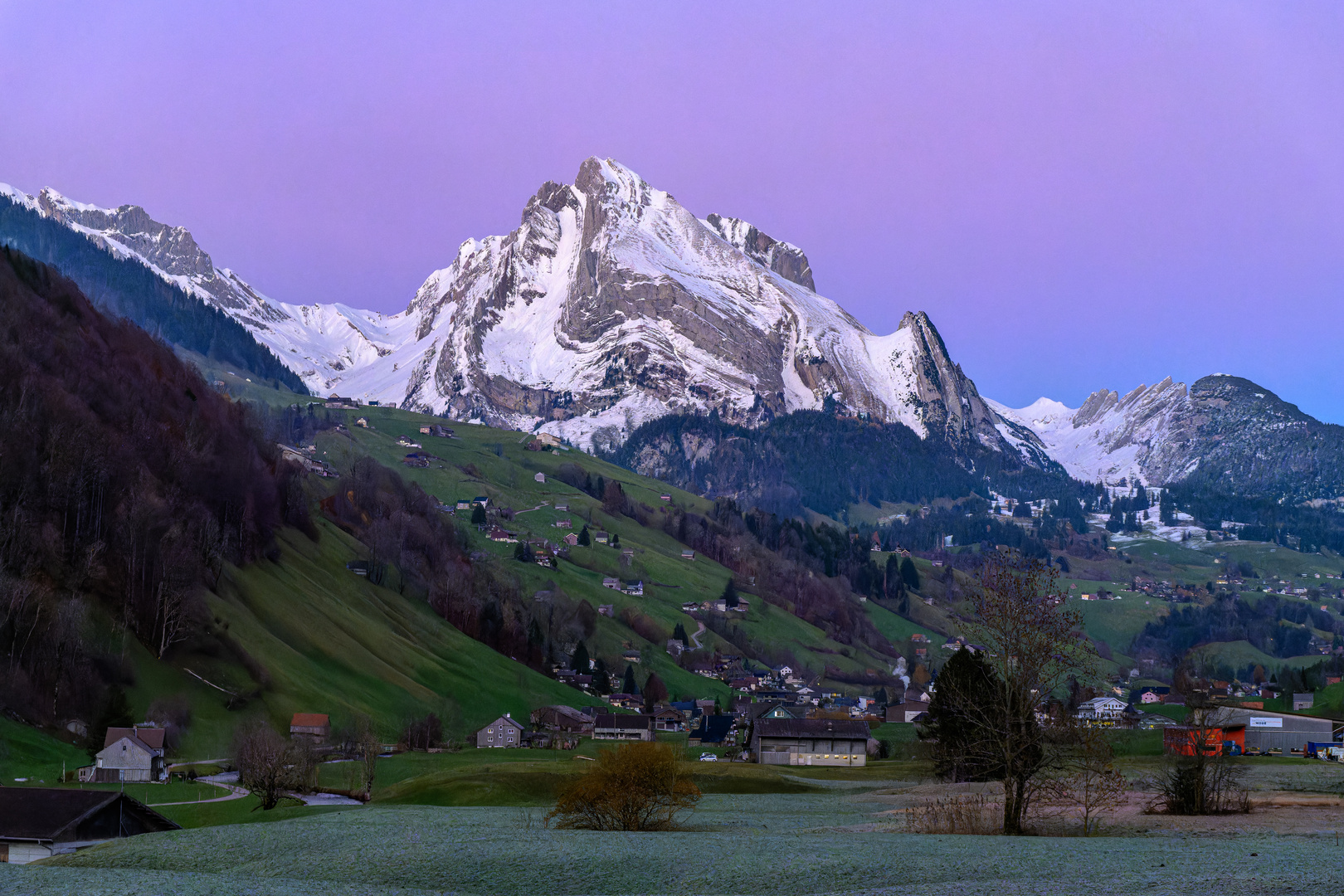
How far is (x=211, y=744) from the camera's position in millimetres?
91500

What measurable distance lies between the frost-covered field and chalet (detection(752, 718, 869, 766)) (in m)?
62.9

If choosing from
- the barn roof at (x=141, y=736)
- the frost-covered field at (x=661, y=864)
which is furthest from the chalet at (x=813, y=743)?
the frost-covered field at (x=661, y=864)

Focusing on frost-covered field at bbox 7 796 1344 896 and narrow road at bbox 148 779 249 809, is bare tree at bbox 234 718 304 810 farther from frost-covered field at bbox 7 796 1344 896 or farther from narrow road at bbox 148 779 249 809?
frost-covered field at bbox 7 796 1344 896

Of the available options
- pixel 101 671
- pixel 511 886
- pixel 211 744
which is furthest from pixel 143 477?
pixel 511 886

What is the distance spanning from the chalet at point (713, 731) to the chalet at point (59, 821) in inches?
3478

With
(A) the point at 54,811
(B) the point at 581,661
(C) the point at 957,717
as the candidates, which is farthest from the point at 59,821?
(B) the point at 581,661

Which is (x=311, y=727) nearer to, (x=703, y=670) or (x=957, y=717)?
(x=957, y=717)

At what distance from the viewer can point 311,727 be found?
96875 mm

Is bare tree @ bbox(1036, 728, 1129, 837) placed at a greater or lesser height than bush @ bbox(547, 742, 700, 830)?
greater

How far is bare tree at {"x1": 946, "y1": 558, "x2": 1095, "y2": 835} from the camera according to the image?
44156 mm

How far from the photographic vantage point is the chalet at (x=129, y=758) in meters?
77.9

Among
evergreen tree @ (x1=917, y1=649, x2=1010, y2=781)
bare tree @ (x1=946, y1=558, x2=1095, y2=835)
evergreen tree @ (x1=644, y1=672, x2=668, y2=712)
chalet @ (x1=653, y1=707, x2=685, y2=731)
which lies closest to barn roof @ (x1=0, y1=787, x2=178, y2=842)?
bare tree @ (x1=946, y1=558, x2=1095, y2=835)

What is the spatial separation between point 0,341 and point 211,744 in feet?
167

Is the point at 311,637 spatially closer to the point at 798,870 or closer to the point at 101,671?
the point at 101,671
